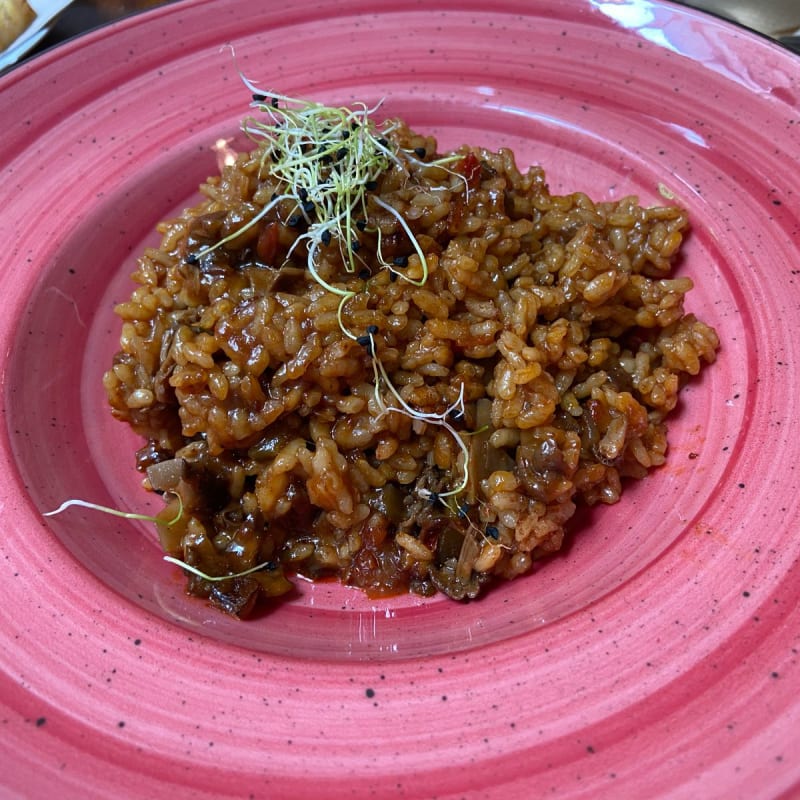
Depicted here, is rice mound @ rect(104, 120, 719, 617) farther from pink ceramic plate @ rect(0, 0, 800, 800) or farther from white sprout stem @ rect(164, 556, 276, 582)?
pink ceramic plate @ rect(0, 0, 800, 800)

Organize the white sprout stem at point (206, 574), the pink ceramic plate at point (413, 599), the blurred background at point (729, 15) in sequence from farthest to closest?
1. the blurred background at point (729, 15)
2. the white sprout stem at point (206, 574)
3. the pink ceramic plate at point (413, 599)

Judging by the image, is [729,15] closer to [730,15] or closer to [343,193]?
[730,15]

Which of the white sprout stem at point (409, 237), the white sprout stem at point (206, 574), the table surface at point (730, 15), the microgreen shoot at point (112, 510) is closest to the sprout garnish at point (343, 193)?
the white sprout stem at point (409, 237)

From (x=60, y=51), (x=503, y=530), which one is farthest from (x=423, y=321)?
(x=60, y=51)

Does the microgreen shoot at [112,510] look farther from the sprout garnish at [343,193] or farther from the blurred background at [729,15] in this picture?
the blurred background at [729,15]

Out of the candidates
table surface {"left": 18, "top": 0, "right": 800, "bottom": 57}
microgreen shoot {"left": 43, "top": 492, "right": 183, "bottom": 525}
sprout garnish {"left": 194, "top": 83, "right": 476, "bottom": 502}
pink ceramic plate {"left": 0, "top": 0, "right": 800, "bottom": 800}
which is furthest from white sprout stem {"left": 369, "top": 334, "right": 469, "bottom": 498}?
table surface {"left": 18, "top": 0, "right": 800, "bottom": 57}

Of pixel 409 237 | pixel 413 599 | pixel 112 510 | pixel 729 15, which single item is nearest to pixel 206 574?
pixel 112 510
